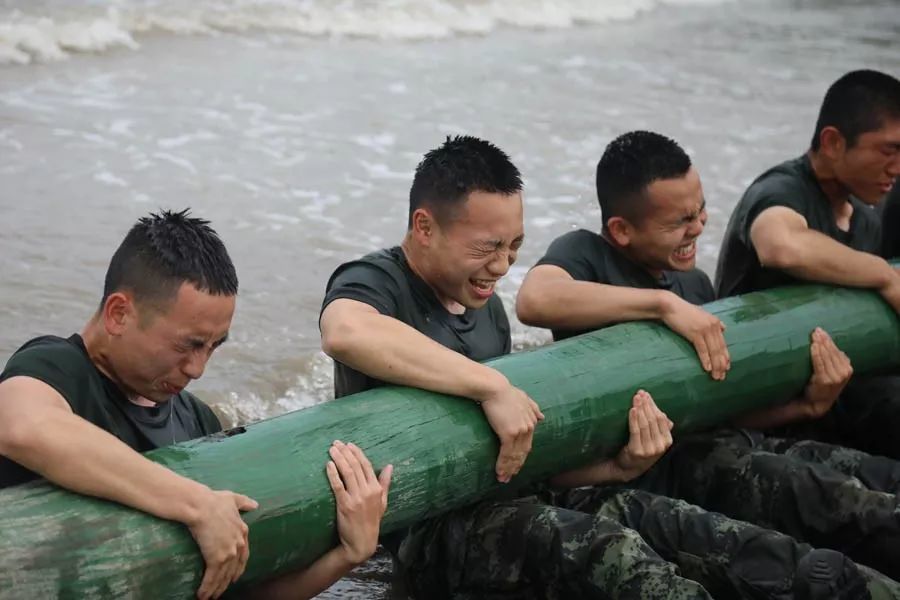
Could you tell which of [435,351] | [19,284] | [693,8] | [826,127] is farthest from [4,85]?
Answer: [693,8]

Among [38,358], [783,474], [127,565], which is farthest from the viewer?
[783,474]

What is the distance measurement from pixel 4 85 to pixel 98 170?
2.62 metres

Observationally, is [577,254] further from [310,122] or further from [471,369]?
[310,122]

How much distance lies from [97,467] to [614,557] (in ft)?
4.36

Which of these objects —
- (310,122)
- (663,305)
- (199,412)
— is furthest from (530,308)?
(310,122)

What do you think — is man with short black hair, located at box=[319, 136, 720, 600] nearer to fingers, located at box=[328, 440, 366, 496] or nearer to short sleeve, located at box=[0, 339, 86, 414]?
fingers, located at box=[328, 440, 366, 496]

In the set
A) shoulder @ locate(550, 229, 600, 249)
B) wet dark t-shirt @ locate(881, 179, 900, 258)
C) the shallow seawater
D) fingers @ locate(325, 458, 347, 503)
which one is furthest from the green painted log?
wet dark t-shirt @ locate(881, 179, 900, 258)

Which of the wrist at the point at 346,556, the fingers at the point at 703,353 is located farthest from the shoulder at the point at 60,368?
the fingers at the point at 703,353

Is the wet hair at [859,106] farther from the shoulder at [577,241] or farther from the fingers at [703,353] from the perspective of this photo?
the fingers at [703,353]

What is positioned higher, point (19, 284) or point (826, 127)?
point (826, 127)

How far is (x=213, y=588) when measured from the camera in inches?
115

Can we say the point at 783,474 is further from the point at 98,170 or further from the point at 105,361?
the point at 98,170

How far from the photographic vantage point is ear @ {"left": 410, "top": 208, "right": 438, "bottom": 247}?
12.9 ft

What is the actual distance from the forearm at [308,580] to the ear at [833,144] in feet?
9.01
